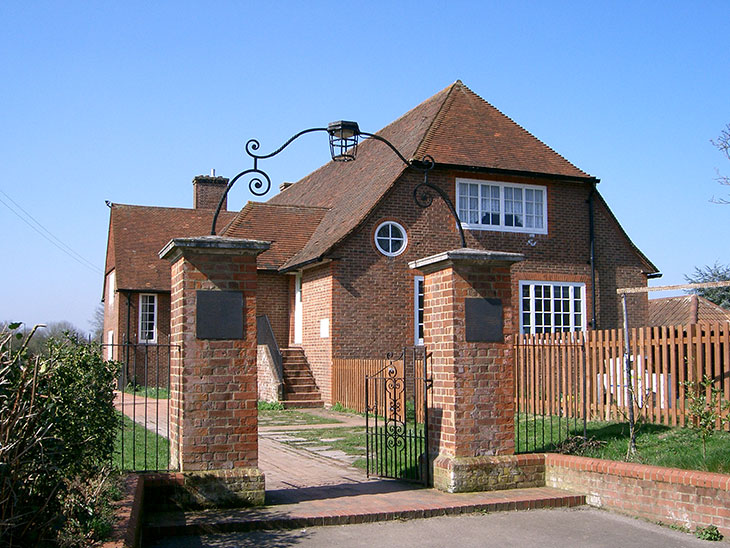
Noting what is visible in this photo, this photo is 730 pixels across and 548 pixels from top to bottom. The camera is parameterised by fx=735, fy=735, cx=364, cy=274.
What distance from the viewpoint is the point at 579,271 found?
2144cm

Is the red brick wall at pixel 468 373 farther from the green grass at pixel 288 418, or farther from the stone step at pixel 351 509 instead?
the green grass at pixel 288 418

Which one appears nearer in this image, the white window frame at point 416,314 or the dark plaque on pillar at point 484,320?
the dark plaque on pillar at point 484,320

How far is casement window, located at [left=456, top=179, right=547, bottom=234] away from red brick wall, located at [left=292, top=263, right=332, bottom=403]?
4.18 meters

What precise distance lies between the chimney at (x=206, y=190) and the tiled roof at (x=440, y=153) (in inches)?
443

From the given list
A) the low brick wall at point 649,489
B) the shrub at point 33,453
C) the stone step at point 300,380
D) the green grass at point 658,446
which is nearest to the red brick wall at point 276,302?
the stone step at point 300,380

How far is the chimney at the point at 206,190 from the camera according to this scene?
34.2 m

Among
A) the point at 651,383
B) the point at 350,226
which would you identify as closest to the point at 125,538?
the point at 651,383

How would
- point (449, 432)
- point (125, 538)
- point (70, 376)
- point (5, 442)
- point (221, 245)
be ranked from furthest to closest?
point (449, 432)
point (221, 245)
point (70, 376)
point (125, 538)
point (5, 442)

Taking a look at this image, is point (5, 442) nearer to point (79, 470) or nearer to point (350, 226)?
point (79, 470)

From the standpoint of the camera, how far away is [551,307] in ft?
69.0

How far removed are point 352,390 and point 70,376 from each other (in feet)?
40.1

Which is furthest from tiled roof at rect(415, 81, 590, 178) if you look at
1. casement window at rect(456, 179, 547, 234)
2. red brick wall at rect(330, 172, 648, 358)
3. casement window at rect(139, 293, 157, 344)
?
casement window at rect(139, 293, 157, 344)

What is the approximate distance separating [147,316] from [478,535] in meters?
22.4

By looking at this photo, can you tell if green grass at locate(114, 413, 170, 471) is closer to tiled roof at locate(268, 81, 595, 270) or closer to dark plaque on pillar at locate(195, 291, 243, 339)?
dark plaque on pillar at locate(195, 291, 243, 339)
